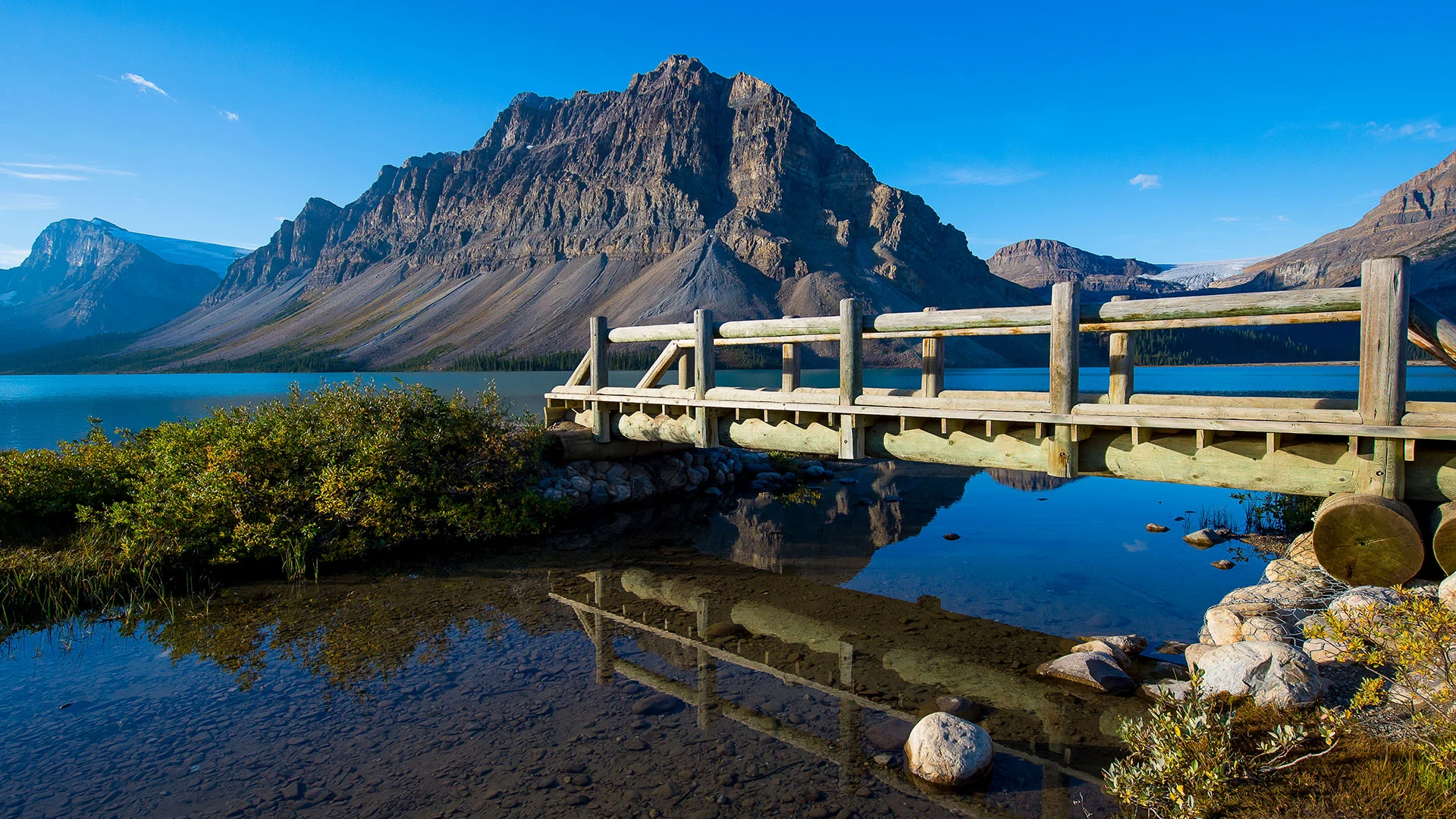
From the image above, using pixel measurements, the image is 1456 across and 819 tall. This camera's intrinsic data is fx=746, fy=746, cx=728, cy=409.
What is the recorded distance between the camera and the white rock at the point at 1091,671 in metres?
7.91

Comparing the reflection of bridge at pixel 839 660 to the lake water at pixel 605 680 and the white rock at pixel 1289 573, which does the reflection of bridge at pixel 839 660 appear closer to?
the lake water at pixel 605 680

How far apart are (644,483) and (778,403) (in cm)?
695

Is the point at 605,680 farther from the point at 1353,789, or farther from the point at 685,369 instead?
the point at 685,369

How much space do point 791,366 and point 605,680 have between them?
25.5 ft

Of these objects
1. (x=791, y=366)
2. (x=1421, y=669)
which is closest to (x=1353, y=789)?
(x=1421, y=669)

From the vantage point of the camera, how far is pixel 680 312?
170 metres

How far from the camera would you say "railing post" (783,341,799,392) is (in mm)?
14445

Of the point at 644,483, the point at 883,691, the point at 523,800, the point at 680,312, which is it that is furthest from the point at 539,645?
the point at 680,312

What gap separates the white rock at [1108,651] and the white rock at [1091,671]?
5cm

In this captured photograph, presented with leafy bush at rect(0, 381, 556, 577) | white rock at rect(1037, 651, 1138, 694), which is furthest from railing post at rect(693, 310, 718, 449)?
white rock at rect(1037, 651, 1138, 694)

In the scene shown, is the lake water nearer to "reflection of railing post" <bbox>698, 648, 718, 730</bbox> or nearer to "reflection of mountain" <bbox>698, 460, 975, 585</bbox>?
"reflection of railing post" <bbox>698, 648, 718, 730</bbox>

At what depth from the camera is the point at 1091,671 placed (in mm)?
8078

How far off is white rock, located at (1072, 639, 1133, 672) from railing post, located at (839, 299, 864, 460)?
470cm

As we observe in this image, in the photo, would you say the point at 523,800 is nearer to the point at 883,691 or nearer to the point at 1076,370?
the point at 883,691
